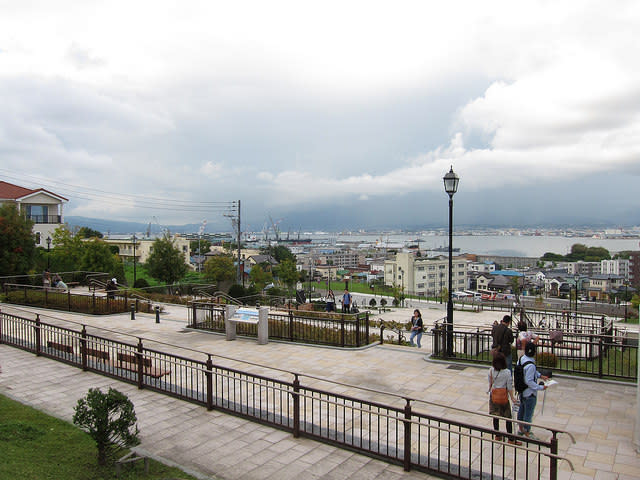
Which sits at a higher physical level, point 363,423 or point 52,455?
point 52,455

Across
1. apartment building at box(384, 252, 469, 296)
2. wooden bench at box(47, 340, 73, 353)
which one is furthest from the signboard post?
apartment building at box(384, 252, 469, 296)

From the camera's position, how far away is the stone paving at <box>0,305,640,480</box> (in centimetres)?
649

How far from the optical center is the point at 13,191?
152 ft

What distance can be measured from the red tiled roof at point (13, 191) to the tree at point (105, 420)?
154 ft

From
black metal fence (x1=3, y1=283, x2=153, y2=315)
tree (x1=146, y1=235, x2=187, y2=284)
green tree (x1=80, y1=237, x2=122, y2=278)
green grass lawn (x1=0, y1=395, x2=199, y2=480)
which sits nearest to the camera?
green grass lawn (x1=0, y1=395, x2=199, y2=480)

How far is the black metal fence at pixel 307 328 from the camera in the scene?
14.6m

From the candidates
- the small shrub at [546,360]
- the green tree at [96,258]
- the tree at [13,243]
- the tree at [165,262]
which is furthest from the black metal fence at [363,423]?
the tree at [165,262]

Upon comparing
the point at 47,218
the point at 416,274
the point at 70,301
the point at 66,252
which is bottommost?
the point at 416,274

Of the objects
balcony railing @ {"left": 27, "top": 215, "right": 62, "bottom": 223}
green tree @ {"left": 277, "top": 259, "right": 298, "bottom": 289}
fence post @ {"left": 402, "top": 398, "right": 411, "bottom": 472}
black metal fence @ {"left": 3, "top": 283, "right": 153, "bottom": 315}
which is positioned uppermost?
balcony railing @ {"left": 27, "top": 215, "right": 62, "bottom": 223}

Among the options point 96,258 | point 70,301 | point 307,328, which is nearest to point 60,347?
point 307,328

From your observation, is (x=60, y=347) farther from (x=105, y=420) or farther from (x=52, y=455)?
(x=105, y=420)

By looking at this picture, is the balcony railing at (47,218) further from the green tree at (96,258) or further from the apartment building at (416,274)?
the apartment building at (416,274)

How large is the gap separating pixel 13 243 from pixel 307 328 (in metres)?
22.7

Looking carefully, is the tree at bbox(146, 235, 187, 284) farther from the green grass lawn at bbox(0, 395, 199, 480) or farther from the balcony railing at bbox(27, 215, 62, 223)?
the green grass lawn at bbox(0, 395, 199, 480)
